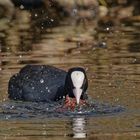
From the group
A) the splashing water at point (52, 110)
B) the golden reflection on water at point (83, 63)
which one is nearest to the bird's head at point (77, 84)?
the splashing water at point (52, 110)

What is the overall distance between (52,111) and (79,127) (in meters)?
1.22

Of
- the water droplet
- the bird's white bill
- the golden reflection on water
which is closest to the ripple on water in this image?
the bird's white bill

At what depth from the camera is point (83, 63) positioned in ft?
47.5

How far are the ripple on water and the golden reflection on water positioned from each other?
Result: 209mm

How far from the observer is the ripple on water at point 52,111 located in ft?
35.1

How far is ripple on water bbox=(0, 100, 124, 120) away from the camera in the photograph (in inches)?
421

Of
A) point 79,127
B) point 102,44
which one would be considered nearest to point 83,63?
point 102,44

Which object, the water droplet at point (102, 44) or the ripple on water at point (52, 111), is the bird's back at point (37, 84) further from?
the water droplet at point (102, 44)

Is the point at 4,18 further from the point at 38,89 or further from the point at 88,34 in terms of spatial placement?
the point at 38,89

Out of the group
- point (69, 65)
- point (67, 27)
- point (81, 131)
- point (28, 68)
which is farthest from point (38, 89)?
point (67, 27)

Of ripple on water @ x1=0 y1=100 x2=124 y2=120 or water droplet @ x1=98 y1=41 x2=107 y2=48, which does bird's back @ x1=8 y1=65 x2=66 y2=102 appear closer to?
ripple on water @ x1=0 y1=100 x2=124 y2=120

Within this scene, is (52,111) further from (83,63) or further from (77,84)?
(83,63)

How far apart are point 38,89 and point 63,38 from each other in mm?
5985

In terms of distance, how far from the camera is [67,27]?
21.5m
